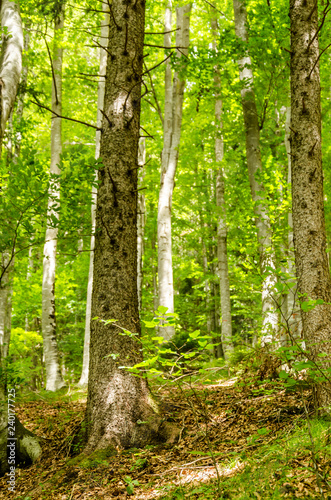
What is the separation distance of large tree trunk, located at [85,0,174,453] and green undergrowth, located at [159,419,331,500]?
874 millimetres

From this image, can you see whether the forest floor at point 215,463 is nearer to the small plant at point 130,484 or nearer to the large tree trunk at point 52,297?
the small plant at point 130,484

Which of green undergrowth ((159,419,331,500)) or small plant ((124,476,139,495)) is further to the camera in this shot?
small plant ((124,476,139,495))

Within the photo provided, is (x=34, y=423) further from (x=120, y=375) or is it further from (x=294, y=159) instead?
(x=294, y=159)

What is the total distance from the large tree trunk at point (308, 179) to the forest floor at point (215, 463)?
0.82 m

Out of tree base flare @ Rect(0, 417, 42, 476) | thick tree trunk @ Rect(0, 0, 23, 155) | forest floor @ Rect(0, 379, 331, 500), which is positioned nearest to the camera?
forest floor @ Rect(0, 379, 331, 500)

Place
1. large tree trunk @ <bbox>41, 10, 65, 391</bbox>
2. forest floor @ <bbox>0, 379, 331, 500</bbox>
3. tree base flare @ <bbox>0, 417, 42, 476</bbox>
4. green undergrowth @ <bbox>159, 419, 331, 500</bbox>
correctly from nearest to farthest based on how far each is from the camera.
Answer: green undergrowth @ <bbox>159, 419, 331, 500</bbox> → forest floor @ <bbox>0, 379, 331, 500</bbox> → tree base flare @ <bbox>0, 417, 42, 476</bbox> → large tree trunk @ <bbox>41, 10, 65, 391</bbox>

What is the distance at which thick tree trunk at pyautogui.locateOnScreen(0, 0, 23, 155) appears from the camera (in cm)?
432

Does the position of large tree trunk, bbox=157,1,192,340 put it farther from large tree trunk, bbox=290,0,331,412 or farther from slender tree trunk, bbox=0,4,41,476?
large tree trunk, bbox=290,0,331,412

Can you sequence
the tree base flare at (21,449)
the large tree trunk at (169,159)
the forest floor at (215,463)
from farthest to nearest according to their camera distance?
the large tree trunk at (169,159)
the tree base flare at (21,449)
the forest floor at (215,463)

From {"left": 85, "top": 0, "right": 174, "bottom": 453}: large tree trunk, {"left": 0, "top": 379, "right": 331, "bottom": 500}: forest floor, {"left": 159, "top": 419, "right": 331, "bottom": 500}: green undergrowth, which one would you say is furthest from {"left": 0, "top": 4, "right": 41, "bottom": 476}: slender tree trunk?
{"left": 159, "top": 419, "right": 331, "bottom": 500}: green undergrowth

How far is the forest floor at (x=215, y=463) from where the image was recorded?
2.19m

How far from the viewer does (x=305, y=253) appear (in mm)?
3627

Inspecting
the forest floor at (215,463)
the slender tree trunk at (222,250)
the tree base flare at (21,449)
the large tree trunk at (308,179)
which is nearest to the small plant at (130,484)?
the forest floor at (215,463)

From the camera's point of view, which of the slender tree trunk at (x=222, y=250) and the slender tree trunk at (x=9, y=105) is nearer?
the slender tree trunk at (x=9, y=105)
